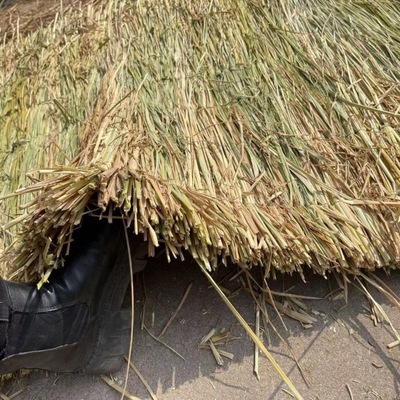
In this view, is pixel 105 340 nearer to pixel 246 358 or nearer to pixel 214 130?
pixel 246 358

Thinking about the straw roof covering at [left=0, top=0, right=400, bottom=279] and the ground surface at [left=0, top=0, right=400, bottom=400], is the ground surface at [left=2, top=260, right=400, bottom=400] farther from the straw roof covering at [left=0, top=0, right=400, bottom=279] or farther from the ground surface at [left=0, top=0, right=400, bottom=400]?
the straw roof covering at [left=0, top=0, right=400, bottom=279]

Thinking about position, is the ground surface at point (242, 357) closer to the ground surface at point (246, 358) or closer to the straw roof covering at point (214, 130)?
the ground surface at point (246, 358)

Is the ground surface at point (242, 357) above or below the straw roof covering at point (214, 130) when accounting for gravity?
below

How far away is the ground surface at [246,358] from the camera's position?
0.96m

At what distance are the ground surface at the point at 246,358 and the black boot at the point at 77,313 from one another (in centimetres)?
7

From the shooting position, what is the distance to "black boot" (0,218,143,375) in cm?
91

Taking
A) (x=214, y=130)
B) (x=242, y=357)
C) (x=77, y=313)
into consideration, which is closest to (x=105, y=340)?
(x=77, y=313)

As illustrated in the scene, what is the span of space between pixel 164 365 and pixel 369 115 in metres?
0.64

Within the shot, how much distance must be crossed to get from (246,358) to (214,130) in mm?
446

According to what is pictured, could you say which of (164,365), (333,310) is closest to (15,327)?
(164,365)

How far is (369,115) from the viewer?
3.49 feet

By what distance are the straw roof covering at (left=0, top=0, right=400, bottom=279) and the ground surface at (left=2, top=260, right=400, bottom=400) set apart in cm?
13

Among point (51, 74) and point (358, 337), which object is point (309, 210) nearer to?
point (358, 337)

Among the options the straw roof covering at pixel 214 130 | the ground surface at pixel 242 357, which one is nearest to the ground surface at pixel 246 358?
the ground surface at pixel 242 357
